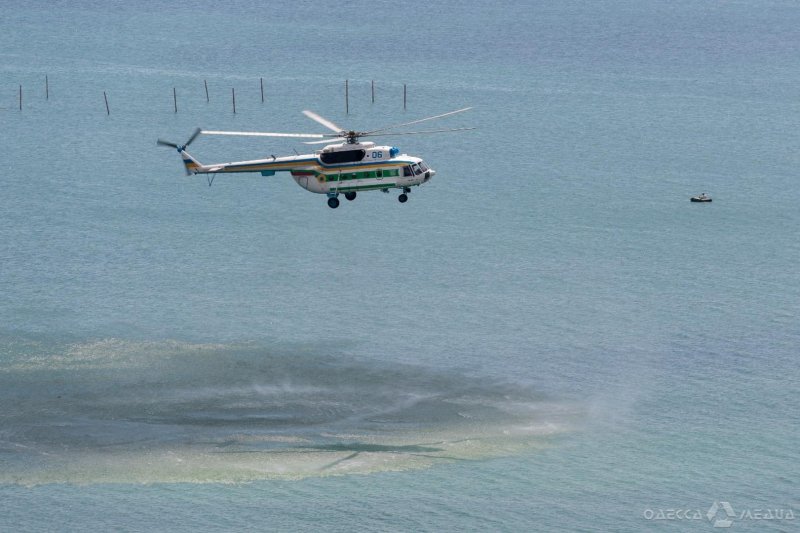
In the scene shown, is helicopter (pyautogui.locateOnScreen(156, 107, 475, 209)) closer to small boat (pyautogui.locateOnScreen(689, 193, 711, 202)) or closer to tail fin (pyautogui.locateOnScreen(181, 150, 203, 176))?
tail fin (pyautogui.locateOnScreen(181, 150, 203, 176))

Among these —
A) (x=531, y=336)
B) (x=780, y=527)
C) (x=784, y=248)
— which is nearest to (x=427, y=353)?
(x=531, y=336)

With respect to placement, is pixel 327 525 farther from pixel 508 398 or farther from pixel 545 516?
pixel 508 398

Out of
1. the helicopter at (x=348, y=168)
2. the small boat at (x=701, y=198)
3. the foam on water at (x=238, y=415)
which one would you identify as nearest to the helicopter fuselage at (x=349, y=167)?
the helicopter at (x=348, y=168)

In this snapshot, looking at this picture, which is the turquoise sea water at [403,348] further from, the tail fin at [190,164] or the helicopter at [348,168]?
the tail fin at [190,164]

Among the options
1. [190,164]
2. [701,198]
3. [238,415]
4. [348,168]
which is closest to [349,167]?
[348,168]

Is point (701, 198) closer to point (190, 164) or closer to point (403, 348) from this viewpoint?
point (403, 348)

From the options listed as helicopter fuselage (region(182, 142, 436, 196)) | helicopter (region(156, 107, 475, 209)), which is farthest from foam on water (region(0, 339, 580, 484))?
helicopter fuselage (region(182, 142, 436, 196))
